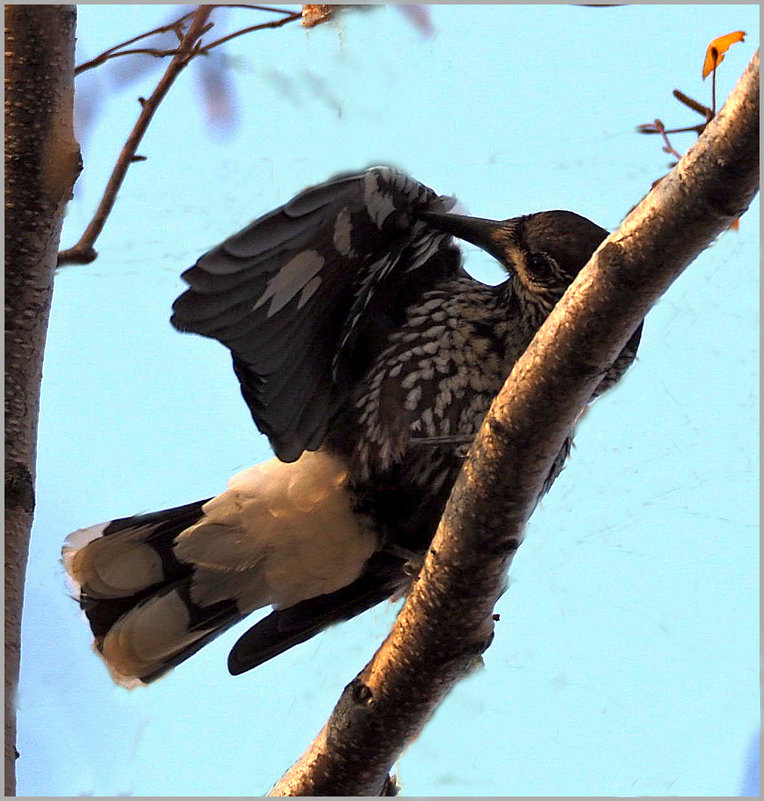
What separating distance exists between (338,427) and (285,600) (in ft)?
1.80

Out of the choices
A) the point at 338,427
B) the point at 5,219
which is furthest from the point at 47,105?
the point at 338,427

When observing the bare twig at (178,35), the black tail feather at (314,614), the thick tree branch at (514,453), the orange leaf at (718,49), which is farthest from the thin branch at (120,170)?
the black tail feather at (314,614)

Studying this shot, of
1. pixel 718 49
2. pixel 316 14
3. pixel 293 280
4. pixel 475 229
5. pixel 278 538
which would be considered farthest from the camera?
pixel 278 538

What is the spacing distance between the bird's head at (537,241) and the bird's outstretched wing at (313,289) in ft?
0.27

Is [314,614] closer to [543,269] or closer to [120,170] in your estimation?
[543,269]

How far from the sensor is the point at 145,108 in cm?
212

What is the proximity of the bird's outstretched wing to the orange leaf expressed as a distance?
813 millimetres

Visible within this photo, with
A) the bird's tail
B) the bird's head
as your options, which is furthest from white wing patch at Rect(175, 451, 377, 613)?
the bird's head

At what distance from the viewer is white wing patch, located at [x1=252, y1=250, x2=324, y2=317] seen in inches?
95.1

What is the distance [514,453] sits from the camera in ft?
6.09

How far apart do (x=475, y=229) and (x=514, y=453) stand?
3.71ft

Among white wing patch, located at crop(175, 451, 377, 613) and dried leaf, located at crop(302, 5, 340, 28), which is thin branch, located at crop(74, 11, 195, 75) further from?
white wing patch, located at crop(175, 451, 377, 613)

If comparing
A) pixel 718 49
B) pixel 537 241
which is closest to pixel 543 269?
pixel 537 241

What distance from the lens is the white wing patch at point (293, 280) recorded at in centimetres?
242
